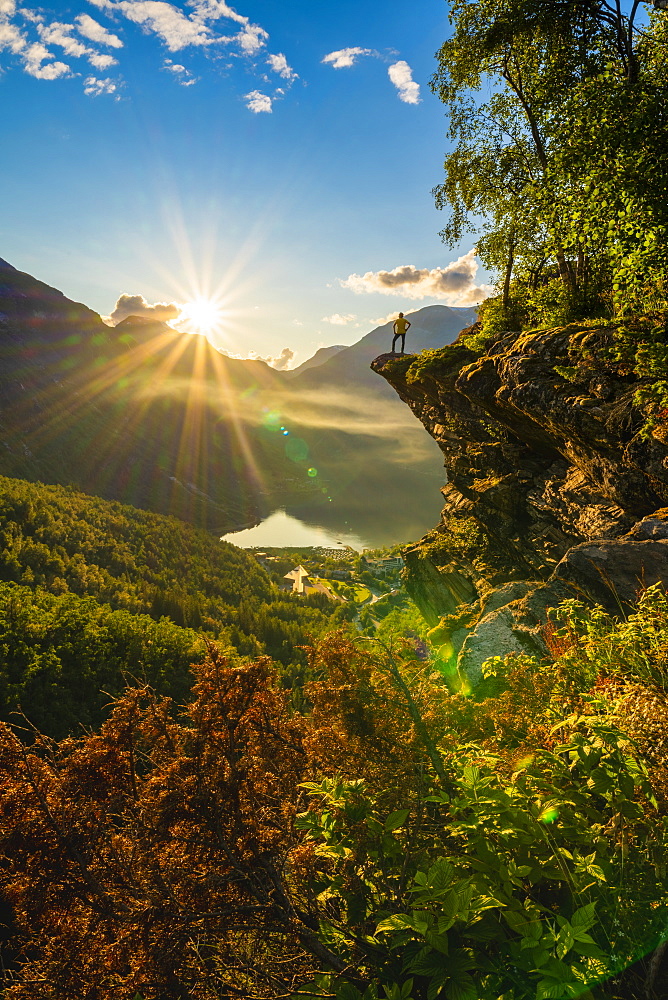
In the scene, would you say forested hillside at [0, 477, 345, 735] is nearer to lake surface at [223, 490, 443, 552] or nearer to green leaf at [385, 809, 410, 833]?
green leaf at [385, 809, 410, 833]

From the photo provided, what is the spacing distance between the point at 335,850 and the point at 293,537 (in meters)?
151

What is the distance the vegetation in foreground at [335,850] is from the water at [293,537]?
125925 mm

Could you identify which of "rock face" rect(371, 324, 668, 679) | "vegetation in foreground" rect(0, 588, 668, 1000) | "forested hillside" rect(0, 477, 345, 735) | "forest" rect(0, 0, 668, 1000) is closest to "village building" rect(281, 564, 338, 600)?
"forested hillside" rect(0, 477, 345, 735)

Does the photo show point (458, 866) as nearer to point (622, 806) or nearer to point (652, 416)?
point (622, 806)

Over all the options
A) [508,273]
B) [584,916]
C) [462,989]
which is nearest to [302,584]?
[508,273]

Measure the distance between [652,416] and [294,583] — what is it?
78.1m

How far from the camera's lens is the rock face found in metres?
9.36

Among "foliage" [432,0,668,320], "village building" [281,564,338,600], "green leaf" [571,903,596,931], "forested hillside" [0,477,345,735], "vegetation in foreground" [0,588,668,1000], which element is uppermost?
"foliage" [432,0,668,320]

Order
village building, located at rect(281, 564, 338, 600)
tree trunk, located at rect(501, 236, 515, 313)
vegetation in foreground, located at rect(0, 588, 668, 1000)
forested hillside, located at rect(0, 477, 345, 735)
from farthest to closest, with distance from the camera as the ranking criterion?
village building, located at rect(281, 564, 338, 600) → forested hillside, located at rect(0, 477, 345, 735) → tree trunk, located at rect(501, 236, 515, 313) → vegetation in foreground, located at rect(0, 588, 668, 1000)

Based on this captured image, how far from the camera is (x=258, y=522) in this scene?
184 m

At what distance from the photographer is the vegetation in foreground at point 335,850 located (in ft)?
6.24

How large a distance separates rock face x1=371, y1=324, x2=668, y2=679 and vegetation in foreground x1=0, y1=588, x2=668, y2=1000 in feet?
7.94

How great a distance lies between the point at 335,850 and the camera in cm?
232

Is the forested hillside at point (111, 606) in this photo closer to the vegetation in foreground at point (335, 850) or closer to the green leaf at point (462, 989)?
the vegetation in foreground at point (335, 850)
